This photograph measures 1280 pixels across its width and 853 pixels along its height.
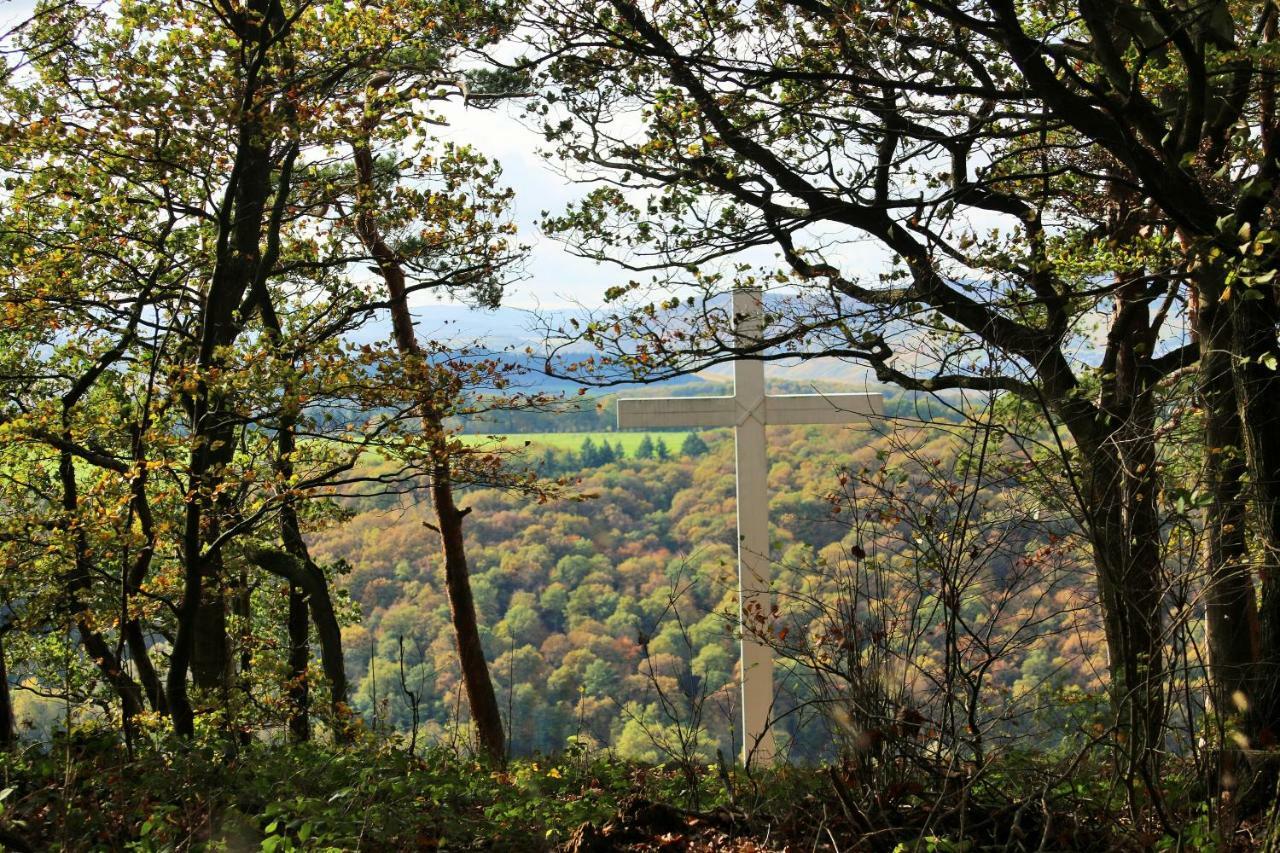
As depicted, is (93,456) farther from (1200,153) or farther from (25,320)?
(1200,153)

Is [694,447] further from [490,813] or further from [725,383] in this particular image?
[490,813]

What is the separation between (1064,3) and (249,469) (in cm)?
404

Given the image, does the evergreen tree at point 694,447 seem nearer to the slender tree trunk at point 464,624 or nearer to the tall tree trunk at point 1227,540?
the slender tree trunk at point 464,624

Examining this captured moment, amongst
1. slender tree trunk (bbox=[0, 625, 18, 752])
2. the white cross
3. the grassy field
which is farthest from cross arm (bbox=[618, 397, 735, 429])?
the grassy field

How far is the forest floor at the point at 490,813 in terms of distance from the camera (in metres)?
2.31

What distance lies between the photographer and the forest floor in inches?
90.9

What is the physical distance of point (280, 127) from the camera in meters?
4.36

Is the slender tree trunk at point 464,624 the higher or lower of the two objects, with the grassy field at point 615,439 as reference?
lower

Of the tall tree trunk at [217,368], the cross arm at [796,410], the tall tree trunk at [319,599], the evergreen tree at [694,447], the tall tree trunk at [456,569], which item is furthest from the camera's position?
the evergreen tree at [694,447]

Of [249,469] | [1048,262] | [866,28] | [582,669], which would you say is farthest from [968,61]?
[582,669]

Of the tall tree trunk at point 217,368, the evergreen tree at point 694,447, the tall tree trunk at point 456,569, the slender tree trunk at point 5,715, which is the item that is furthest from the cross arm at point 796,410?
the evergreen tree at point 694,447

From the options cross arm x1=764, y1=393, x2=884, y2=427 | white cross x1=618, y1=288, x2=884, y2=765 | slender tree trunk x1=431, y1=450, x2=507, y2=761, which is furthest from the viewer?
slender tree trunk x1=431, y1=450, x2=507, y2=761

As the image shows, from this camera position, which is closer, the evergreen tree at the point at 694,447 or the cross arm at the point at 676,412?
the cross arm at the point at 676,412

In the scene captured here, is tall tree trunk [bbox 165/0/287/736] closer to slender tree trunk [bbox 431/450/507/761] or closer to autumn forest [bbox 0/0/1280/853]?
autumn forest [bbox 0/0/1280/853]
